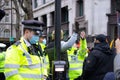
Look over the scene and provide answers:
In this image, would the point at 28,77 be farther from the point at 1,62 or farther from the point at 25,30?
the point at 1,62

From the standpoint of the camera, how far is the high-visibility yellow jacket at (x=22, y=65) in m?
6.38

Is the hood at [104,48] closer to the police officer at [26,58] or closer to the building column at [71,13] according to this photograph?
the police officer at [26,58]

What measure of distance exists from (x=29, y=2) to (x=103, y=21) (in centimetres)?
1275

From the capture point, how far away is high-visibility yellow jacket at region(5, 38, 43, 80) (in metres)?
6.38

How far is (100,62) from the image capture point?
337 inches

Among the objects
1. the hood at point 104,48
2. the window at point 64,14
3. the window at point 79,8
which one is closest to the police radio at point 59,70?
the hood at point 104,48

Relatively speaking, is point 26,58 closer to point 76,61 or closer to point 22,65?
point 22,65

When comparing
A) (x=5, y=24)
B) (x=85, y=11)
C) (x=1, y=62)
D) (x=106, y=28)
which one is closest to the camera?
(x=1, y=62)

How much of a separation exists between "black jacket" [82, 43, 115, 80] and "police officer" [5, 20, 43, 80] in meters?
1.99

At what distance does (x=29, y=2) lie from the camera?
22219 millimetres

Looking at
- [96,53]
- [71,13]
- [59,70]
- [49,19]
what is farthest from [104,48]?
[49,19]

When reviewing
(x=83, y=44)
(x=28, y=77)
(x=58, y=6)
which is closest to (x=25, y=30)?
(x=28, y=77)

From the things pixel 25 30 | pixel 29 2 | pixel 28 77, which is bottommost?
pixel 28 77

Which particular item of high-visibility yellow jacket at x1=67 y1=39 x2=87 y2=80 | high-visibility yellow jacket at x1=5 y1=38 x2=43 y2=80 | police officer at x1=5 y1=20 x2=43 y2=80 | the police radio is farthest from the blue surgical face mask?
high-visibility yellow jacket at x1=67 y1=39 x2=87 y2=80
